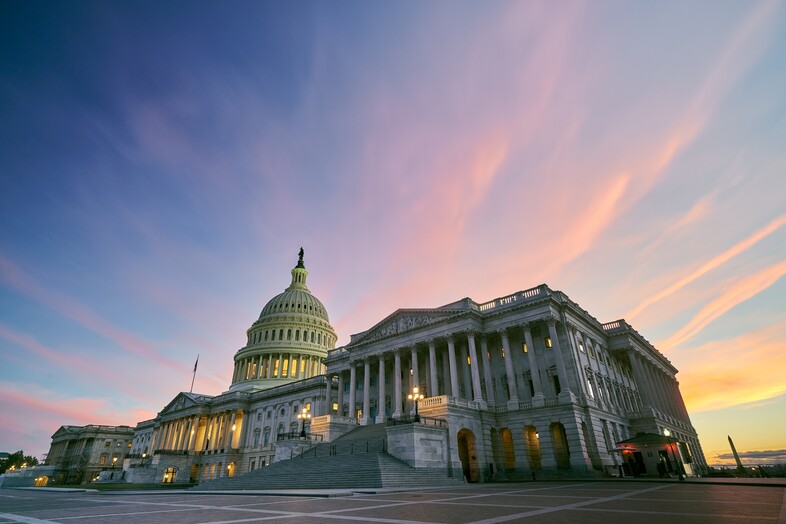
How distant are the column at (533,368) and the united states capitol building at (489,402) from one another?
107mm

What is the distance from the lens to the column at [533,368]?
39656 mm

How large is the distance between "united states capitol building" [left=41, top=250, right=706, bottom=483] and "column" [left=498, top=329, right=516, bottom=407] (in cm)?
12

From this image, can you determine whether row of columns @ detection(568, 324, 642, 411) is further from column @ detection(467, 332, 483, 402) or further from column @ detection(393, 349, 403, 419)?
column @ detection(393, 349, 403, 419)

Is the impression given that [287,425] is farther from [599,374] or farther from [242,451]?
[599,374]

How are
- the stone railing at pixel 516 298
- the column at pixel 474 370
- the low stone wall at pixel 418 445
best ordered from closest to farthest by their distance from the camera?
the low stone wall at pixel 418 445 → the column at pixel 474 370 → the stone railing at pixel 516 298

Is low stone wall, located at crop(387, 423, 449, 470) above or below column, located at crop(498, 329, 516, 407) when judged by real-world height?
below

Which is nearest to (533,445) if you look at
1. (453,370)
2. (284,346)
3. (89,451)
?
(453,370)

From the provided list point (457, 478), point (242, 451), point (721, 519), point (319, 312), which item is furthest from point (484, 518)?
point (319, 312)

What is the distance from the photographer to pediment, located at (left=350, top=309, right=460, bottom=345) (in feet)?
161

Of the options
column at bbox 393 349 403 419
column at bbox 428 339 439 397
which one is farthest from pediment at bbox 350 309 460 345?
column at bbox 428 339 439 397

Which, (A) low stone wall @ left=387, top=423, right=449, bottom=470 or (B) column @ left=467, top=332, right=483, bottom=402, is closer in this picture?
(A) low stone wall @ left=387, top=423, right=449, bottom=470

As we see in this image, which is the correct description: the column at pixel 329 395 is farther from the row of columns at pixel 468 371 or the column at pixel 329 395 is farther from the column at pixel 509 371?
the column at pixel 509 371

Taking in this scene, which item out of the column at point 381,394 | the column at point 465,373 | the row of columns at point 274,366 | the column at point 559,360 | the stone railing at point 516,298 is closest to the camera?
the column at point 559,360

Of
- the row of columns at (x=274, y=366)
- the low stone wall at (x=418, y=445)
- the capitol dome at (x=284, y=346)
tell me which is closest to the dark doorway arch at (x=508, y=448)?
the low stone wall at (x=418, y=445)
